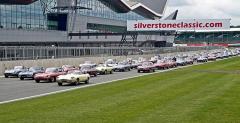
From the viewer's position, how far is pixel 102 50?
91812mm

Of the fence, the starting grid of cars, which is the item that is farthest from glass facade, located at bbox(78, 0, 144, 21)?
the starting grid of cars

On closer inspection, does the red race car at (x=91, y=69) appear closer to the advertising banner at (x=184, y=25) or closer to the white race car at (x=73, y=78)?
the white race car at (x=73, y=78)

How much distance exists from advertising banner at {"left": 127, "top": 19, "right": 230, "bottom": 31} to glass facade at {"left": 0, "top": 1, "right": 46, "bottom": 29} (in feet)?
72.7

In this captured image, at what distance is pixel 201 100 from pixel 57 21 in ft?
304

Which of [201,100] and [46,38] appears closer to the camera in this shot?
[201,100]

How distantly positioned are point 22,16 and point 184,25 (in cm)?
3446

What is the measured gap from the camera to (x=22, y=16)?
95.6 metres

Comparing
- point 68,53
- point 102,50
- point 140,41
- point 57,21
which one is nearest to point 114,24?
point 140,41

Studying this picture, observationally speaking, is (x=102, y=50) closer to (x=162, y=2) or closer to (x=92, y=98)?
(x=92, y=98)

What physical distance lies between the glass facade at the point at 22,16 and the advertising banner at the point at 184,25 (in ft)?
72.7

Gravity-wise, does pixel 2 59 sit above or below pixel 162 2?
below

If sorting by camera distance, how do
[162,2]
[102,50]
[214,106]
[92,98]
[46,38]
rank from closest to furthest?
[214,106], [92,98], [102,50], [46,38], [162,2]

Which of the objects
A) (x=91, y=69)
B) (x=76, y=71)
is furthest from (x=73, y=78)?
(x=91, y=69)

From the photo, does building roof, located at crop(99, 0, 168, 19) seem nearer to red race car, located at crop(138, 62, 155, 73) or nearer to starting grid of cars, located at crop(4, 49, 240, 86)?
starting grid of cars, located at crop(4, 49, 240, 86)
